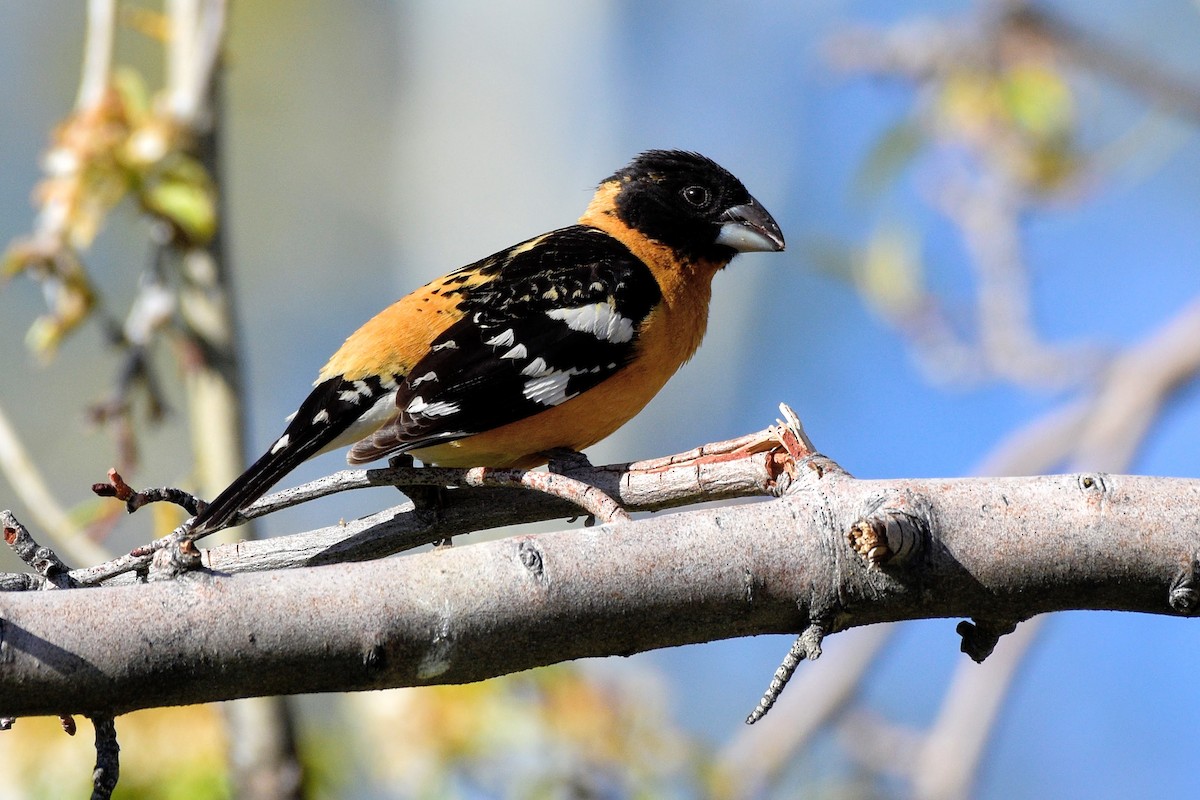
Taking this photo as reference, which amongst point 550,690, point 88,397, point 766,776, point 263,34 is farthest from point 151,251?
point 263,34

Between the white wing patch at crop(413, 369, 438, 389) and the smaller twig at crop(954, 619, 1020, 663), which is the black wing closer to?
the white wing patch at crop(413, 369, 438, 389)

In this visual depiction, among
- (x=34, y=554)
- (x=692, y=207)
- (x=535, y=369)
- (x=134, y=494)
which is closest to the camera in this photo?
(x=34, y=554)

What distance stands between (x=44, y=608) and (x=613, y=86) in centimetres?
1258

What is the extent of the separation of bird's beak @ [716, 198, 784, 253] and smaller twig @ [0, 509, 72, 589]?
3.56m

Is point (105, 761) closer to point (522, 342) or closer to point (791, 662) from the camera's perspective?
point (791, 662)

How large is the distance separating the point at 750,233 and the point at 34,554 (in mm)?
3673

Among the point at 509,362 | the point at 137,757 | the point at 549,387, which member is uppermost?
the point at 509,362

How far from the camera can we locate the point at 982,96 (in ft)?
23.8

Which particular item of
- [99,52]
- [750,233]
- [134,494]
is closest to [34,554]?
[134,494]

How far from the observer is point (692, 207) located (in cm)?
580

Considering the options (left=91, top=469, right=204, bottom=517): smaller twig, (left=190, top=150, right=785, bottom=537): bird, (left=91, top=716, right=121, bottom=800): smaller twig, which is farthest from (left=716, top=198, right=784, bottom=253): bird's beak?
(left=91, top=716, right=121, bottom=800): smaller twig

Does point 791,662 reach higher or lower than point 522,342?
lower

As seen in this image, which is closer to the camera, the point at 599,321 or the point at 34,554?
the point at 34,554

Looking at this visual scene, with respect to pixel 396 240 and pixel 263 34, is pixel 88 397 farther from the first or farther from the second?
pixel 263 34
